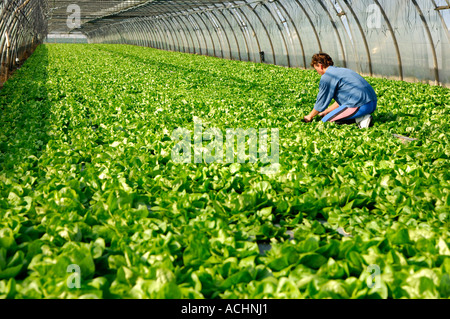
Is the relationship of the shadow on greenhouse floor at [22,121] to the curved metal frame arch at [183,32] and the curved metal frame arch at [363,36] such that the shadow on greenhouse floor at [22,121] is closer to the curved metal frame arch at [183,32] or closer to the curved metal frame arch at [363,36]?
the curved metal frame arch at [363,36]

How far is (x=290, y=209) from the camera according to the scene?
3.82m

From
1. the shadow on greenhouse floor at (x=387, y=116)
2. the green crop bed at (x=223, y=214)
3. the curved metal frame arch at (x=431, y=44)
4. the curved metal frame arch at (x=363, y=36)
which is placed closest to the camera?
the green crop bed at (x=223, y=214)

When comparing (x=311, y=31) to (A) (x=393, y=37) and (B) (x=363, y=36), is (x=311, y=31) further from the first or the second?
(A) (x=393, y=37)

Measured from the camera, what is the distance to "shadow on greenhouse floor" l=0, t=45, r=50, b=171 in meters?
5.56

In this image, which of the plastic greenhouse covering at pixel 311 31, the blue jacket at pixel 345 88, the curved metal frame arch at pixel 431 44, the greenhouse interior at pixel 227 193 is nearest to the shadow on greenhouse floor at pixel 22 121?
the greenhouse interior at pixel 227 193

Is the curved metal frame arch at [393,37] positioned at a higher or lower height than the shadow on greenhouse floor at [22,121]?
higher

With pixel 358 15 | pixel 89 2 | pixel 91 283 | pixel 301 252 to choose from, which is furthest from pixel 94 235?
pixel 89 2

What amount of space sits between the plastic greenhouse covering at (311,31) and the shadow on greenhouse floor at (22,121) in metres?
5.49

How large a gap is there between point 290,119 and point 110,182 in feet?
15.0

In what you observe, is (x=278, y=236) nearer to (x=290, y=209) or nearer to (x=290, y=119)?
A: (x=290, y=209)

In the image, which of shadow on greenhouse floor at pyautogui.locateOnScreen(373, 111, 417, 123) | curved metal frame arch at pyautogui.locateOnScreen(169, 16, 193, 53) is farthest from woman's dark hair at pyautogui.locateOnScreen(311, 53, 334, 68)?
curved metal frame arch at pyautogui.locateOnScreen(169, 16, 193, 53)

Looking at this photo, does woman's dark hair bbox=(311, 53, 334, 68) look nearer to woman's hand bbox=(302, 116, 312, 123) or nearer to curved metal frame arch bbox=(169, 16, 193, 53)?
woman's hand bbox=(302, 116, 312, 123)

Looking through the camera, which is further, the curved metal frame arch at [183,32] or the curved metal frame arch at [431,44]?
the curved metal frame arch at [183,32]

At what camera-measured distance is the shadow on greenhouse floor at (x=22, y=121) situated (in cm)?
556
